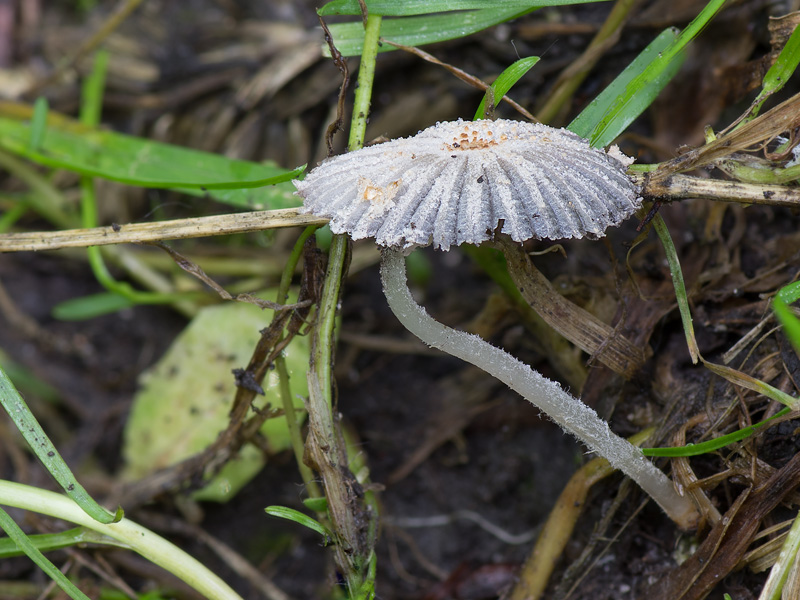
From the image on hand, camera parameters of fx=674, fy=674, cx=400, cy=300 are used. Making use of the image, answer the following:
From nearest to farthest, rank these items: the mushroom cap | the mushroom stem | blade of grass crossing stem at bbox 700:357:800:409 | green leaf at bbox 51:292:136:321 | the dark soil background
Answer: the mushroom cap, blade of grass crossing stem at bbox 700:357:800:409, the mushroom stem, the dark soil background, green leaf at bbox 51:292:136:321

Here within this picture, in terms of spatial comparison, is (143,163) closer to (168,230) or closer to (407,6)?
(168,230)

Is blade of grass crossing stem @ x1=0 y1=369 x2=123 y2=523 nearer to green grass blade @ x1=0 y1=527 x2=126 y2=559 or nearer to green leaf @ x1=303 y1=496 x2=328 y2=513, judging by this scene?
green grass blade @ x1=0 y1=527 x2=126 y2=559

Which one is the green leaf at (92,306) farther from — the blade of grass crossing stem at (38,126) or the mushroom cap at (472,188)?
the mushroom cap at (472,188)

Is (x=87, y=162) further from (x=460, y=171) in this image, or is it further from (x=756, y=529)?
(x=756, y=529)

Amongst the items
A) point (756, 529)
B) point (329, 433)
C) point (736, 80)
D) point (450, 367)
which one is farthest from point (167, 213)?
point (756, 529)

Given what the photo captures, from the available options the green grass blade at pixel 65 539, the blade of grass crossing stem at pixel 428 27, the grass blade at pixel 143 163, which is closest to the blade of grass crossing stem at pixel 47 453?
the green grass blade at pixel 65 539

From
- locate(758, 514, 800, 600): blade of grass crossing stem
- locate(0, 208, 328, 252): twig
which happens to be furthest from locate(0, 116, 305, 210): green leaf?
locate(758, 514, 800, 600): blade of grass crossing stem
